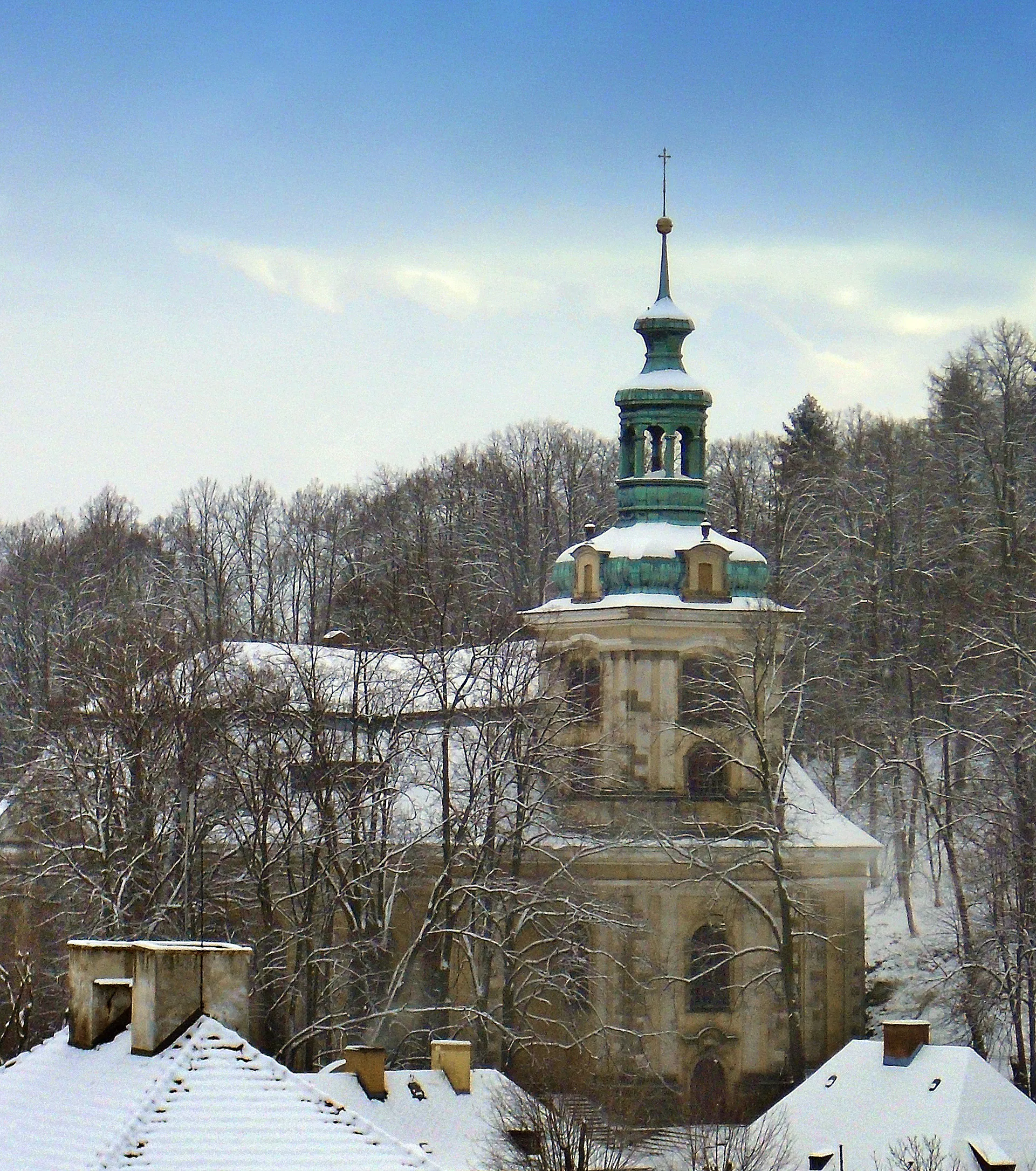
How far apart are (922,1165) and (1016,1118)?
2.64 metres

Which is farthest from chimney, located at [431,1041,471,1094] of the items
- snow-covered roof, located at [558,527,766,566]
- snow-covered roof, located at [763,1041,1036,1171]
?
snow-covered roof, located at [558,527,766,566]

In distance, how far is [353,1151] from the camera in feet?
71.3

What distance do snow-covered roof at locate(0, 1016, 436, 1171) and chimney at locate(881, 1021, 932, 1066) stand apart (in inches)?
735

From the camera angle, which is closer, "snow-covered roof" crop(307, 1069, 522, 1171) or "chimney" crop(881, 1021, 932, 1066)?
"snow-covered roof" crop(307, 1069, 522, 1171)

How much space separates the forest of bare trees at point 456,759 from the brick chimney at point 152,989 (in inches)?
455

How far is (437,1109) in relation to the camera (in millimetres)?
38344

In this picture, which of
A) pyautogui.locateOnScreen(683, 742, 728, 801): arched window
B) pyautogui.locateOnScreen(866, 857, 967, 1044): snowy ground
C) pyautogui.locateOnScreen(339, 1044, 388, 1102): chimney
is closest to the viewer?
pyautogui.locateOnScreen(339, 1044, 388, 1102): chimney

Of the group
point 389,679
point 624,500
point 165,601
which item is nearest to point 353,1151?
point 389,679

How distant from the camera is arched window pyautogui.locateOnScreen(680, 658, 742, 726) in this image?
53.2m

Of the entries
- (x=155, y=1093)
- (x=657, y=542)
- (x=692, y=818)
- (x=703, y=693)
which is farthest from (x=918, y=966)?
(x=155, y=1093)

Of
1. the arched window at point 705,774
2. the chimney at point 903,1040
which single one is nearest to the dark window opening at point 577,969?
the arched window at point 705,774

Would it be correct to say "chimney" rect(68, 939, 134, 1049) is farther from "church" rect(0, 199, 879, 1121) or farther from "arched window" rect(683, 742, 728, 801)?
"arched window" rect(683, 742, 728, 801)

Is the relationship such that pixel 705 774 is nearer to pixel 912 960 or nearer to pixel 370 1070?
pixel 912 960

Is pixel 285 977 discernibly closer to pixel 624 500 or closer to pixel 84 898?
pixel 84 898
